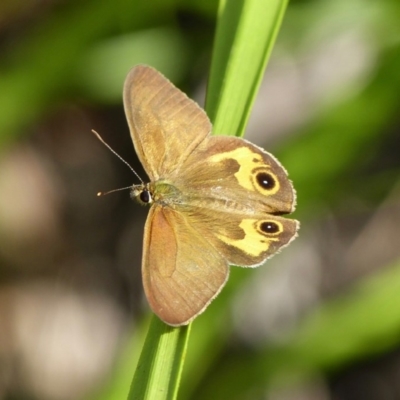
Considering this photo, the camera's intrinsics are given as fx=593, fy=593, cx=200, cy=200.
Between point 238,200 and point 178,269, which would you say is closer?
point 178,269

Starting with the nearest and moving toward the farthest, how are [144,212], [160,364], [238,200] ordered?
[160,364] < [238,200] < [144,212]

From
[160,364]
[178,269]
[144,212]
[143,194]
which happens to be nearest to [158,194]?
[143,194]

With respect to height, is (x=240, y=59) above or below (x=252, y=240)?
above

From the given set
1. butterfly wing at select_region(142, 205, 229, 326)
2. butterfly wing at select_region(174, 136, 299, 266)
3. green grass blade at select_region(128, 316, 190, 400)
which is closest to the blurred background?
butterfly wing at select_region(174, 136, 299, 266)

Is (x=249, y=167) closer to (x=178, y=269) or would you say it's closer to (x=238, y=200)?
(x=238, y=200)

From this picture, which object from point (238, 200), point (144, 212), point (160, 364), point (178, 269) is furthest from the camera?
point (144, 212)

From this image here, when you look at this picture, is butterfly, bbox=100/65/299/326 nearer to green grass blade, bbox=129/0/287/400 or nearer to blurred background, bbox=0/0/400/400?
green grass blade, bbox=129/0/287/400

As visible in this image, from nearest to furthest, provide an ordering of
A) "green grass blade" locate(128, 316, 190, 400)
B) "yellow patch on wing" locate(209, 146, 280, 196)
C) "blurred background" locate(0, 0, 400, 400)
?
"green grass blade" locate(128, 316, 190, 400) < "yellow patch on wing" locate(209, 146, 280, 196) < "blurred background" locate(0, 0, 400, 400)

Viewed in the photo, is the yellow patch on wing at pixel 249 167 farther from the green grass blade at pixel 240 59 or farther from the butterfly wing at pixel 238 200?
the green grass blade at pixel 240 59
